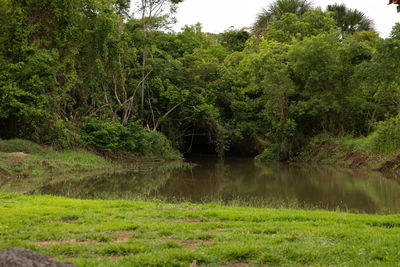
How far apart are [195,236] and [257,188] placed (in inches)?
419

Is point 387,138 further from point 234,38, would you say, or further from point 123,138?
point 234,38

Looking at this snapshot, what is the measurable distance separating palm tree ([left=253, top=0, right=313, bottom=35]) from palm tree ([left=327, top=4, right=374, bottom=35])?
2791mm

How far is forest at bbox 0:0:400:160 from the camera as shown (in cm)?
2353

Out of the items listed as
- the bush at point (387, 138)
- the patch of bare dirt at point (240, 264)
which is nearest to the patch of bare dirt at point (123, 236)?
the patch of bare dirt at point (240, 264)

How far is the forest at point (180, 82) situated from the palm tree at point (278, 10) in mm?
182

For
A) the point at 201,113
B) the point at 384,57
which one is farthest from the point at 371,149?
the point at 201,113

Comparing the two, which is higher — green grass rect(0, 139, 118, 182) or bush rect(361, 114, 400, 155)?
bush rect(361, 114, 400, 155)

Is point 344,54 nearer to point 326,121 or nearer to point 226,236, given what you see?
point 326,121

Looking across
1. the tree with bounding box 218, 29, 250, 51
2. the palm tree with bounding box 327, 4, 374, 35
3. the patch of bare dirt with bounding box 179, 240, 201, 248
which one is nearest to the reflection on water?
the patch of bare dirt with bounding box 179, 240, 201, 248

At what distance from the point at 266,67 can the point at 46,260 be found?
27701mm

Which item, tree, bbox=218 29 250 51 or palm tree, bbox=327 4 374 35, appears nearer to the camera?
palm tree, bbox=327 4 374 35

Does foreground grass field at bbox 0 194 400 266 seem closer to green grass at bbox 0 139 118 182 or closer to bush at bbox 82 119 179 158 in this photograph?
green grass at bbox 0 139 118 182

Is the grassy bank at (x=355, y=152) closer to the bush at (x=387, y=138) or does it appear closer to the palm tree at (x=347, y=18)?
the bush at (x=387, y=138)

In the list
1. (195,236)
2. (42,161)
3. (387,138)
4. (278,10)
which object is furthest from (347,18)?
(195,236)
